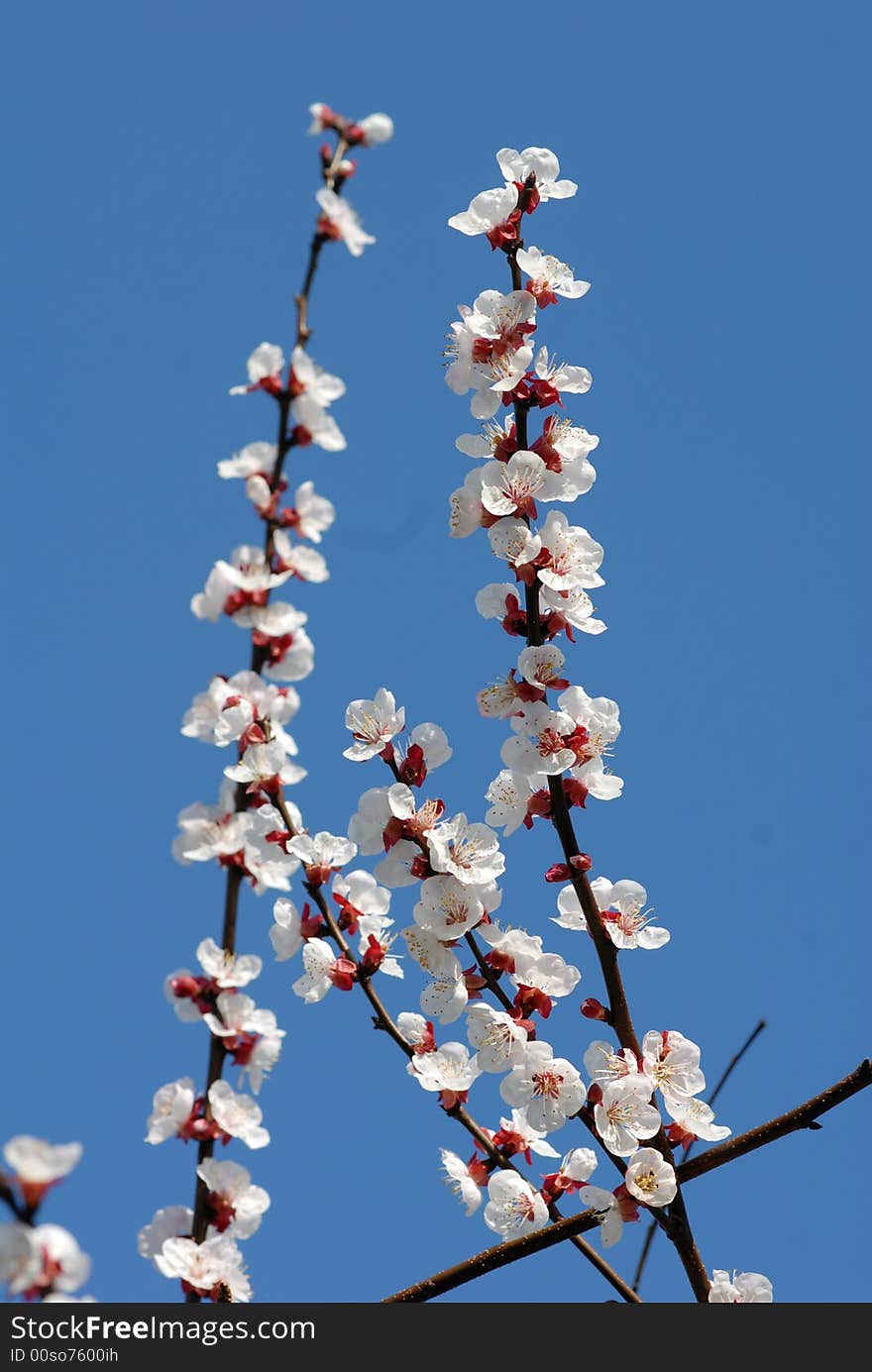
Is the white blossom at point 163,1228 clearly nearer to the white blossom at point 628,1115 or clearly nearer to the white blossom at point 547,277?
the white blossom at point 628,1115

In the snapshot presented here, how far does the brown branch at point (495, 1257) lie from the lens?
2.51 metres

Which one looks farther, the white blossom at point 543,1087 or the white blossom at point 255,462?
the white blossom at point 543,1087

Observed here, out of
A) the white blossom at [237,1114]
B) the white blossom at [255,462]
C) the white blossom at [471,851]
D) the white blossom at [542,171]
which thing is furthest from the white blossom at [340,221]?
the white blossom at [237,1114]

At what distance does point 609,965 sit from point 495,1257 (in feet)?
2.62

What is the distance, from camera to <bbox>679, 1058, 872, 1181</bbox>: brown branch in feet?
9.09

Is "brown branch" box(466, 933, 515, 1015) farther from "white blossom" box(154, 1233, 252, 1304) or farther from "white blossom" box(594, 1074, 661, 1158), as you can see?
"white blossom" box(154, 1233, 252, 1304)

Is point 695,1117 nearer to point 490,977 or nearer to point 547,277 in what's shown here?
point 490,977

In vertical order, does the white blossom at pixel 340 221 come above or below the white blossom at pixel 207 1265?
above

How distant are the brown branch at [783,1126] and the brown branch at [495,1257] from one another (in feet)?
1.70

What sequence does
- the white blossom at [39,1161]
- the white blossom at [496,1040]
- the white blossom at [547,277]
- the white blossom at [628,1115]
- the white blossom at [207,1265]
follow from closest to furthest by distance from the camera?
the white blossom at [39,1161] → the white blossom at [207,1265] → the white blossom at [628,1115] → the white blossom at [496,1040] → the white blossom at [547,277]
